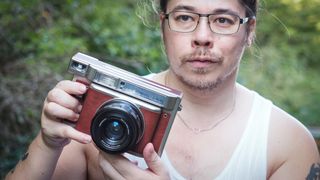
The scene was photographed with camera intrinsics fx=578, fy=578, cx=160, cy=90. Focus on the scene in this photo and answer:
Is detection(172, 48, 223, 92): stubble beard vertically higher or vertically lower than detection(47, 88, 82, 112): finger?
higher

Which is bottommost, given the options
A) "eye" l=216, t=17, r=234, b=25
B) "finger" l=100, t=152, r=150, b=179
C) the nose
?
"finger" l=100, t=152, r=150, b=179

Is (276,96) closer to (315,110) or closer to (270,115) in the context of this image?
(315,110)

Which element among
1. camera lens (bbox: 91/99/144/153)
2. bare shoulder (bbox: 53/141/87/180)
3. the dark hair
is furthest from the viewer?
the dark hair

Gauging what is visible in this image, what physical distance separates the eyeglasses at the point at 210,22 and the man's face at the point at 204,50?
0.04 ft

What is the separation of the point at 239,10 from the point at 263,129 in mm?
403

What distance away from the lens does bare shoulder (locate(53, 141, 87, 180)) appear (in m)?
1.81

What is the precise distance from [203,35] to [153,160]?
0.48 metres

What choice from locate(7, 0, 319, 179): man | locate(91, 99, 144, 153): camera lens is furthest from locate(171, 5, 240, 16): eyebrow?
locate(91, 99, 144, 153): camera lens

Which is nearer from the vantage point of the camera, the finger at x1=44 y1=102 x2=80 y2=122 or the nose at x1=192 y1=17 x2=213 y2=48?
the finger at x1=44 y1=102 x2=80 y2=122

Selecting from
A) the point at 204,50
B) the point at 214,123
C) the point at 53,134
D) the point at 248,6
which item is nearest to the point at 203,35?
the point at 204,50

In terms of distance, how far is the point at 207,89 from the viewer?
6.24 ft

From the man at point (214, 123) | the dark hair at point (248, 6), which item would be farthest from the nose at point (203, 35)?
the dark hair at point (248, 6)

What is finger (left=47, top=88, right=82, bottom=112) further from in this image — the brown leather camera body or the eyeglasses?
the eyeglasses

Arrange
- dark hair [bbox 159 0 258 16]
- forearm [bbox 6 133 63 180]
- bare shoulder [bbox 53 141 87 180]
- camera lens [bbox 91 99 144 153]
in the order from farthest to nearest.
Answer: dark hair [bbox 159 0 258 16]
bare shoulder [bbox 53 141 87 180]
forearm [bbox 6 133 63 180]
camera lens [bbox 91 99 144 153]
